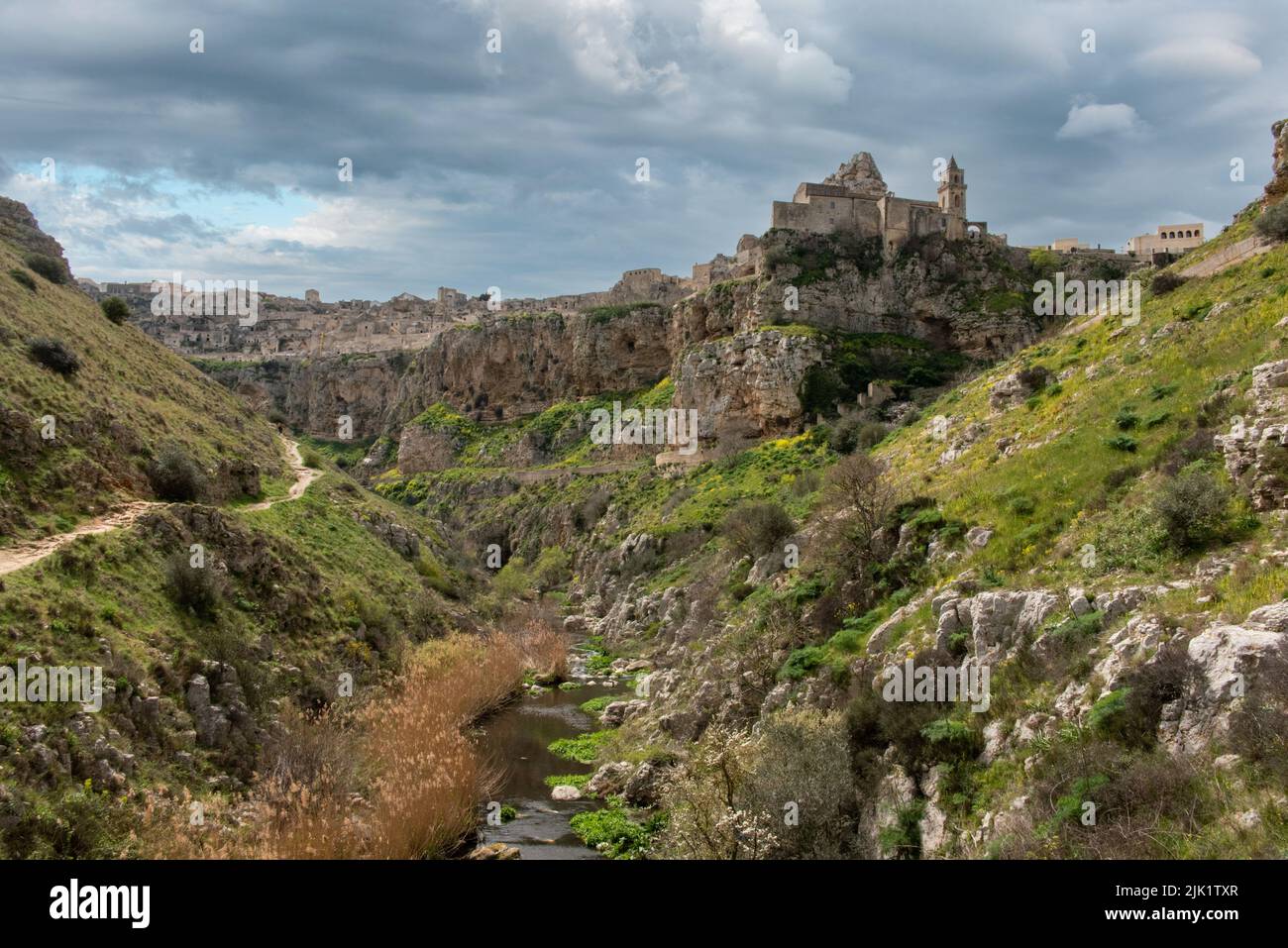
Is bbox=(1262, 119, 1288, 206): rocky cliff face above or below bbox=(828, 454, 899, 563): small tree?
above

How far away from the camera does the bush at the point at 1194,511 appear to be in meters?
13.3

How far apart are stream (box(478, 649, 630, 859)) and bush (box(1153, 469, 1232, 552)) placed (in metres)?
13.1

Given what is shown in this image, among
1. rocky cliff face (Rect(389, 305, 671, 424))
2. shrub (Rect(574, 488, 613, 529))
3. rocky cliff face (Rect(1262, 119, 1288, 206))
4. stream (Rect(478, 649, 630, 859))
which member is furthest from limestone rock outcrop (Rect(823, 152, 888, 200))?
stream (Rect(478, 649, 630, 859))

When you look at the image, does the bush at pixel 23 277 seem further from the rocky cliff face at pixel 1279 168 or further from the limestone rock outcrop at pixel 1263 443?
the rocky cliff face at pixel 1279 168

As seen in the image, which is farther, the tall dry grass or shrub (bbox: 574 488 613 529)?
shrub (bbox: 574 488 613 529)

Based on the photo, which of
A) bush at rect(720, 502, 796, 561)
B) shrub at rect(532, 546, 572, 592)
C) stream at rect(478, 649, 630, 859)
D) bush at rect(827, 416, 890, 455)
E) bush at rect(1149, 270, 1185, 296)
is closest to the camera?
stream at rect(478, 649, 630, 859)

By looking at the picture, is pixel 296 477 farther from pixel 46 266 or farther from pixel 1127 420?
pixel 1127 420

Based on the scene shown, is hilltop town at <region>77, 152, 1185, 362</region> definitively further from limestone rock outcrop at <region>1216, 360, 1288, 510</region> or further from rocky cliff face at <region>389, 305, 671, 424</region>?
limestone rock outcrop at <region>1216, 360, 1288, 510</region>

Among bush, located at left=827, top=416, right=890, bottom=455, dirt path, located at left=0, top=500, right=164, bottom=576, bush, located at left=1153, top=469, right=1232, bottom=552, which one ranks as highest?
bush, located at left=827, top=416, right=890, bottom=455

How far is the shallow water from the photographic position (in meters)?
19.8

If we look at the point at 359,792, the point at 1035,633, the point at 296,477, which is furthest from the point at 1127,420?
the point at 296,477
